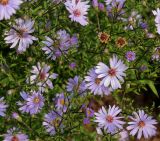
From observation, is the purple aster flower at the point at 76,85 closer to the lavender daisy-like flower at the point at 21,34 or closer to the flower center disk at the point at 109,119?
the flower center disk at the point at 109,119

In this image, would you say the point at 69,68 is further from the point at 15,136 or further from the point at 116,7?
the point at 15,136

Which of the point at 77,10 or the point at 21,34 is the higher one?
the point at 77,10

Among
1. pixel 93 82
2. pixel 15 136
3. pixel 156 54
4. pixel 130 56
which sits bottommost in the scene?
pixel 15 136

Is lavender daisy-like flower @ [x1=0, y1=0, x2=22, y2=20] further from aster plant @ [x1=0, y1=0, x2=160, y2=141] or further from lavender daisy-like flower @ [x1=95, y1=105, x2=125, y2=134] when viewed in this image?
lavender daisy-like flower @ [x1=95, y1=105, x2=125, y2=134]

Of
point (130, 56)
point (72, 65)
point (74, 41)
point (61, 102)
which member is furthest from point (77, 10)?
point (61, 102)

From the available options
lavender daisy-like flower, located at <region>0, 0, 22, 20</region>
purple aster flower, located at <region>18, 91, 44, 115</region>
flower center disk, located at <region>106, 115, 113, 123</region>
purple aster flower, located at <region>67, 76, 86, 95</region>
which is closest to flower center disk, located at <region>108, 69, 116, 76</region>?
purple aster flower, located at <region>67, 76, 86, 95</region>

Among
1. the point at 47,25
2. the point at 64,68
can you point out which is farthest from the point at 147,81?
the point at 47,25
